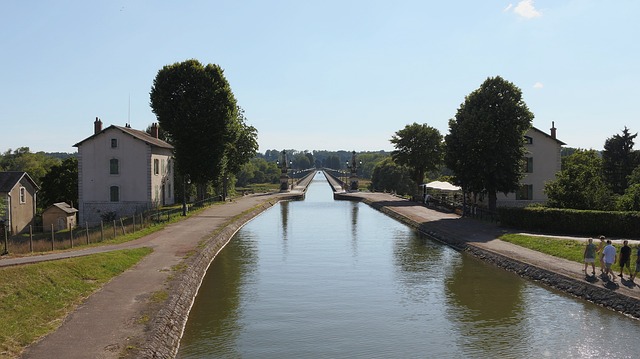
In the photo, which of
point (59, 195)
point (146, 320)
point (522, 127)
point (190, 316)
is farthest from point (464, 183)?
point (59, 195)

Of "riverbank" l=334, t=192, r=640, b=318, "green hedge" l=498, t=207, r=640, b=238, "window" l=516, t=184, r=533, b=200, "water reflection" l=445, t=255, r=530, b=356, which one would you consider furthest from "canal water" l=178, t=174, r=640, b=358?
"window" l=516, t=184, r=533, b=200

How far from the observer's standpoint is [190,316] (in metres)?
20.5

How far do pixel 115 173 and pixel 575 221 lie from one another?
42.8 meters

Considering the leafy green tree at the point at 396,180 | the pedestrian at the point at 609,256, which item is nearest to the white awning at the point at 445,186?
the pedestrian at the point at 609,256

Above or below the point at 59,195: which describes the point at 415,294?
below

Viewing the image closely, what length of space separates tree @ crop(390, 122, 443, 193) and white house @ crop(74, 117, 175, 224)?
3773 centimetres

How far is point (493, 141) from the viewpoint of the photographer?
45406 mm

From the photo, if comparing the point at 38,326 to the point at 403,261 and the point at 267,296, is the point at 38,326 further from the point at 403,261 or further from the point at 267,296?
the point at 403,261

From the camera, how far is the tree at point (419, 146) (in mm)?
78438

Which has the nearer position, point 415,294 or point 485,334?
point 485,334

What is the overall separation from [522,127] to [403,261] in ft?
70.6

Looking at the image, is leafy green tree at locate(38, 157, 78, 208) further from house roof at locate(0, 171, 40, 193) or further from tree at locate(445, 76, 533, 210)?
tree at locate(445, 76, 533, 210)

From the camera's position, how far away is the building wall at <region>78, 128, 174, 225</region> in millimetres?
55188

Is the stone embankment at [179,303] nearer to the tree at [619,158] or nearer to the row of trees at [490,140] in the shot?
the row of trees at [490,140]
